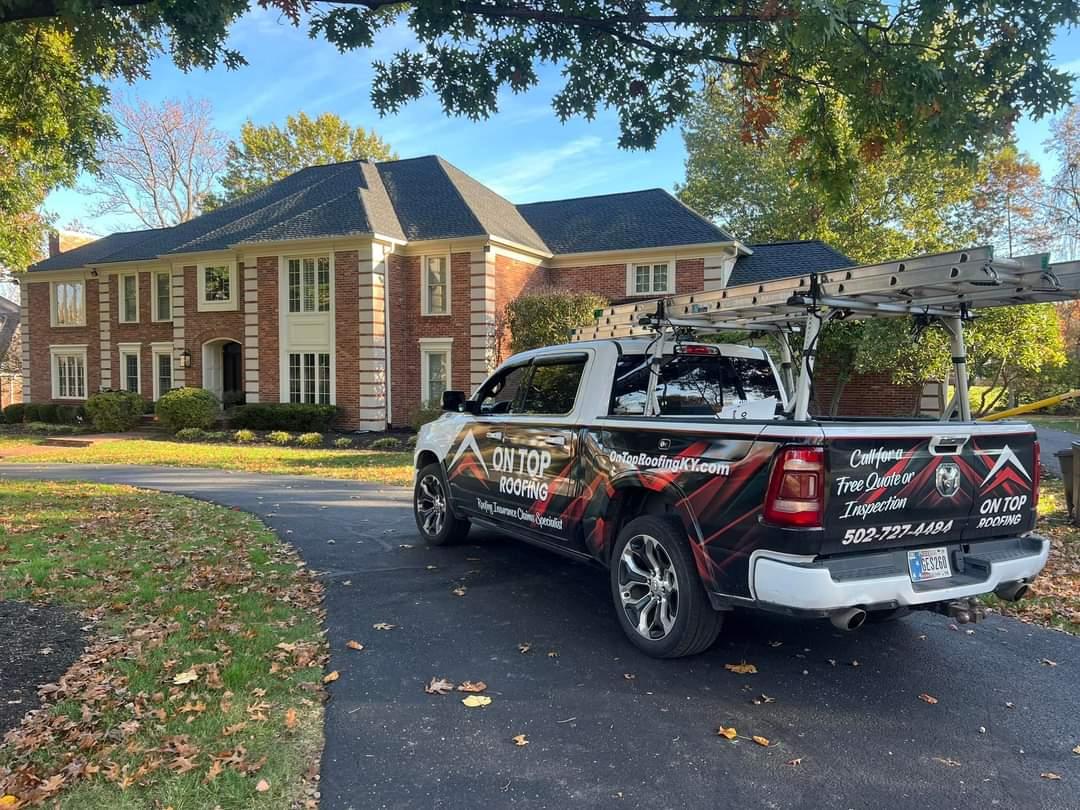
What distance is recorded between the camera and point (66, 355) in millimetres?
29547

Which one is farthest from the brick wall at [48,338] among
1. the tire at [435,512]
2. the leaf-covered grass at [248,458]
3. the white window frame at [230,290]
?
the tire at [435,512]

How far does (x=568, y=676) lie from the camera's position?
4.17 metres

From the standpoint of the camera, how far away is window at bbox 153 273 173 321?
87.7ft

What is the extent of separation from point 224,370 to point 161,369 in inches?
121

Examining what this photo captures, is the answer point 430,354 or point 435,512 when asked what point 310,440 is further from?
point 435,512

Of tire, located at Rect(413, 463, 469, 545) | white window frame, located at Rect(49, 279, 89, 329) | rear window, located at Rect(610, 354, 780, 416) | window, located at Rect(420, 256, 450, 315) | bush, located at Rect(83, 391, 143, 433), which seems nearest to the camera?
rear window, located at Rect(610, 354, 780, 416)

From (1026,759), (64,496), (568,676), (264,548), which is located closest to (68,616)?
(264,548)

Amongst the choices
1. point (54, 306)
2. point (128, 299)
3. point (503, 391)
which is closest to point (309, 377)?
point (128, 299)

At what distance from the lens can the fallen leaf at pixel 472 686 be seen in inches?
157

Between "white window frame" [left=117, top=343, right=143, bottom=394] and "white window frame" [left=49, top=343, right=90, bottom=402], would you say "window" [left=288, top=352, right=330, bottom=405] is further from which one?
"white window frame" [left=49, top=343, right=90, bottom=402]

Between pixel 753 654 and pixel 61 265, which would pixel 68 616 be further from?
pixel 61 265

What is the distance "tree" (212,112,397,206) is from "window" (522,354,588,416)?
124 feet

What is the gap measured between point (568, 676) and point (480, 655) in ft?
2.02

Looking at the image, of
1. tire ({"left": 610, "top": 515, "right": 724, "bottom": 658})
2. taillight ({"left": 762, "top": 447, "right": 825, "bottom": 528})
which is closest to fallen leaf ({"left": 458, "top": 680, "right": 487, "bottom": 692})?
tire ({"left": 610, "top": 515, "right": 724, "bottom": 658})
